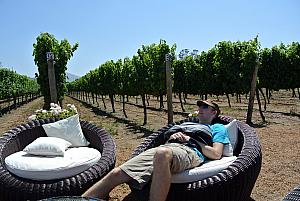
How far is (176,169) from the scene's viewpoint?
251 cm

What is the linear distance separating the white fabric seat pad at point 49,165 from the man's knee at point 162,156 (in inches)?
31.3

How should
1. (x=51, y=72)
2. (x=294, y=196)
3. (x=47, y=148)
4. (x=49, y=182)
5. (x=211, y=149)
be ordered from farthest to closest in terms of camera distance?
(x=51, y=72), (x=47, y=148), (x=211, y=149), (x=49, y=182), (x=294, y=196)

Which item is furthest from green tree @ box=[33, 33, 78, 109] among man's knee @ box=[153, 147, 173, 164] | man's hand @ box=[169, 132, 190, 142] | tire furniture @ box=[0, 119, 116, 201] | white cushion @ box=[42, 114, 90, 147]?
man's knee @ box=[153, 147, 173, 164]

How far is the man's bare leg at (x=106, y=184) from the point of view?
2.43m

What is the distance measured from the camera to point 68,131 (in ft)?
11.6

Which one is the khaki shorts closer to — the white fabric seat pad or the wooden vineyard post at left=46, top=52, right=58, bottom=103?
the white fabric seat pad

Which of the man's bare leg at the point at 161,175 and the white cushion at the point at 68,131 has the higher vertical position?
the white cushion at the point at 68,131

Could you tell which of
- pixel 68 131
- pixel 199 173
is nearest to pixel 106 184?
pixel 199 173

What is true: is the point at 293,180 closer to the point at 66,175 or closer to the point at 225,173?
the point at 225,173

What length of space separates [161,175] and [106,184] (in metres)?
0.45

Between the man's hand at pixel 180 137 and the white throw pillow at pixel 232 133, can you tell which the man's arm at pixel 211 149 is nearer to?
the man's hand at pixel 180 137

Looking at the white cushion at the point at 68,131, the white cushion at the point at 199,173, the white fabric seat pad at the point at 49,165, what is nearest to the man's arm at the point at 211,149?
the white cushion at the point at 199,173

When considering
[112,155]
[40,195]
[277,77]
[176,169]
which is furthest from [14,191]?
[277,77]

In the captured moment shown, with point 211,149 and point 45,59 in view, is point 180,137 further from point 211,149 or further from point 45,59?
point 45,59
